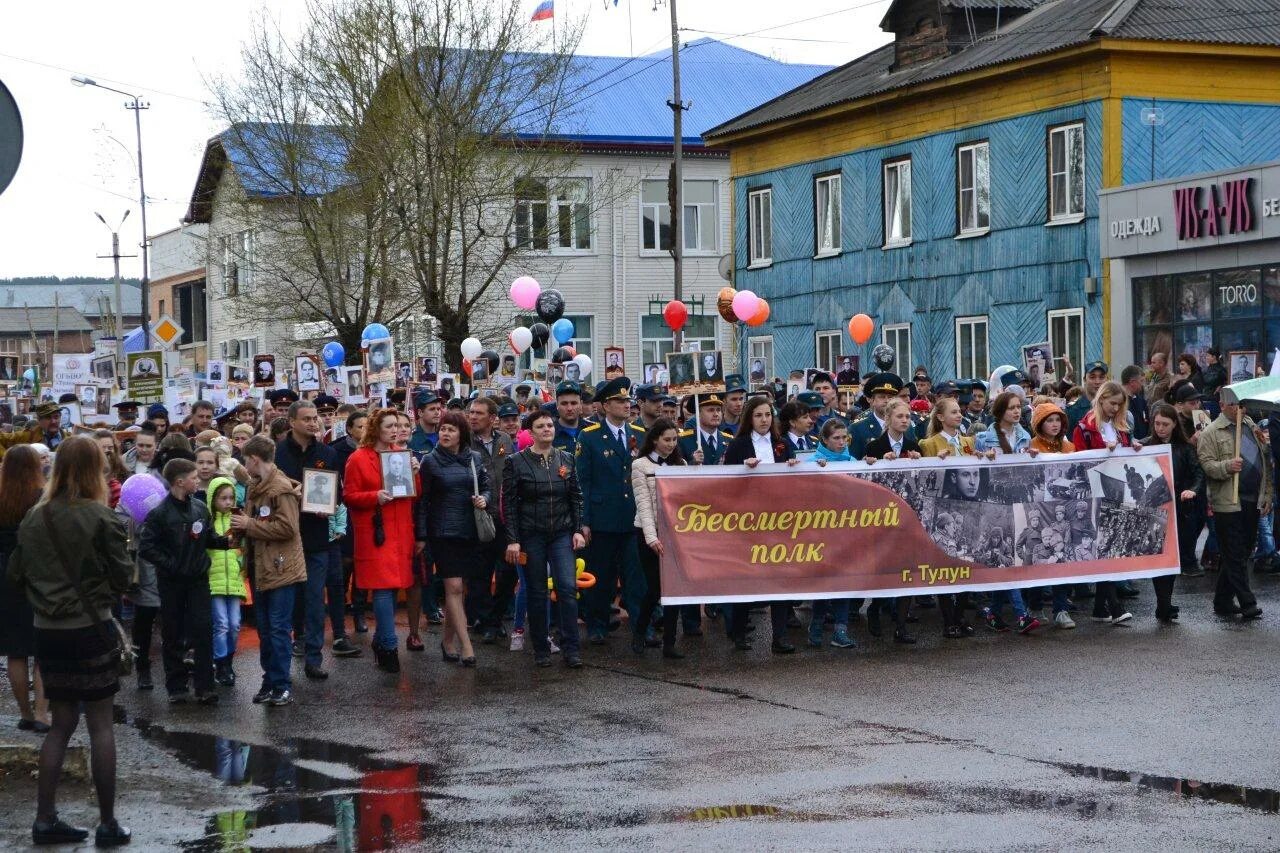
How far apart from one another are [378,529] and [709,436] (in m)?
2.99

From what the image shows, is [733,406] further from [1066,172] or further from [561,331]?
[1066,172]

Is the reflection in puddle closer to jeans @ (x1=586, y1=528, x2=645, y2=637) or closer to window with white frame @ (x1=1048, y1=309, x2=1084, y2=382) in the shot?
jeans @ (x1=586, y1=528, x2=645, y2=637)

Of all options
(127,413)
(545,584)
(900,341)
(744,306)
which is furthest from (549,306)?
(545,584)

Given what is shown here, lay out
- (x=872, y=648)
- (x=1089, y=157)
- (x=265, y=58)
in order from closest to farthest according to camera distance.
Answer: (x=872, y=648)
(x=1089, y=157)
(x=265, y=58)

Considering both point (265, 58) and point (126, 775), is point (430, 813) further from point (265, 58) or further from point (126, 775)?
point (265, 58)

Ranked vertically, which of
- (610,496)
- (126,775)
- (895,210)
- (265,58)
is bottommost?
(126,775)

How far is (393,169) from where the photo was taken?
112 ft

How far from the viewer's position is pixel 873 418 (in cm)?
1667

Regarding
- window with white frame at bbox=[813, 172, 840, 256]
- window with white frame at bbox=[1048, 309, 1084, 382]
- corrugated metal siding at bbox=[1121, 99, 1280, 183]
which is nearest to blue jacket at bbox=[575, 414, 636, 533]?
window with white frame at bbox=[1048, 309, 1084, 382]

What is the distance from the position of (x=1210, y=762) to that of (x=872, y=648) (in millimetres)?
4704

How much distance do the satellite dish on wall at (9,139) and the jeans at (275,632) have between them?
4478 millimetres

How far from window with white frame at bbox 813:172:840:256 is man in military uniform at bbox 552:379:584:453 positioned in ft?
82.2

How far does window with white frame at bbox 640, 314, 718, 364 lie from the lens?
169 feet

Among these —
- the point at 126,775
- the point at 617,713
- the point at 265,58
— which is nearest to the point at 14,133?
the point at 126,775
